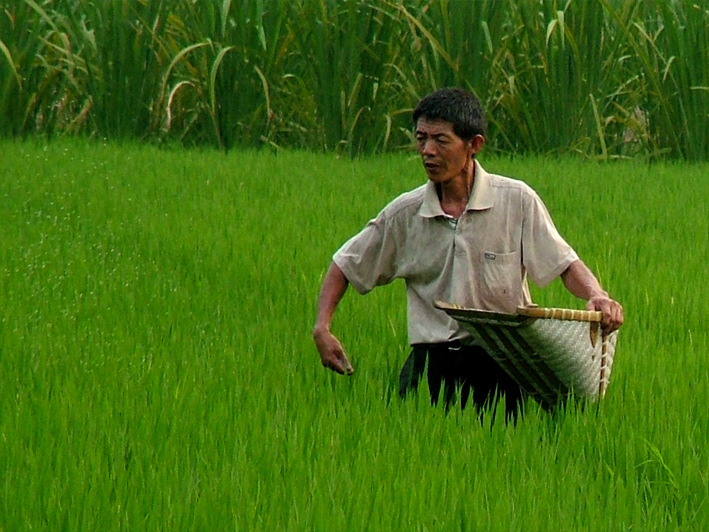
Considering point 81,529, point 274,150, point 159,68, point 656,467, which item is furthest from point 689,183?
point 81,529

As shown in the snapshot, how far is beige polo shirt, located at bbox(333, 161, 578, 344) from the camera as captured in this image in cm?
365

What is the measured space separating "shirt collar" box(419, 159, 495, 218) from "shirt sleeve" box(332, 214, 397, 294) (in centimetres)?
15

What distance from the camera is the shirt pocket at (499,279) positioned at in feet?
12.0

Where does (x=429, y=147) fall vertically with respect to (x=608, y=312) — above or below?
above

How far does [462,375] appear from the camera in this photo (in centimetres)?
369

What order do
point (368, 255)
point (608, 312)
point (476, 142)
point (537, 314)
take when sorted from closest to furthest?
point (537, 314) < point (608, 312) < point (476, 142) < point (368, 255)

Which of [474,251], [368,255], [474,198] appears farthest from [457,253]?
[368,255]

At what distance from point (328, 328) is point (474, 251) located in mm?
434

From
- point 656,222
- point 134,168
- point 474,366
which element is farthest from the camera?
point 134,168

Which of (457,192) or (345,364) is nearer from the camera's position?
(345,364)

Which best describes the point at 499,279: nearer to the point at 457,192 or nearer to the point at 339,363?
the point at 457,192

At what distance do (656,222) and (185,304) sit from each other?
2636 mm

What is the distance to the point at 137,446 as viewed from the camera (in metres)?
3.04

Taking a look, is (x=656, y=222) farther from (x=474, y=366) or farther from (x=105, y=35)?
(x=105, y=35)
